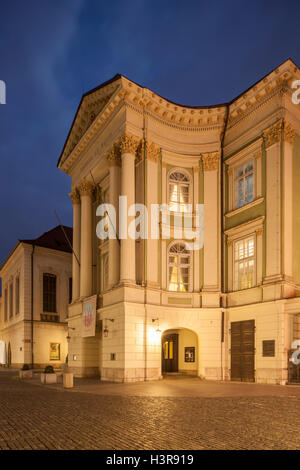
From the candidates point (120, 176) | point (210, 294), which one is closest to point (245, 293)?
point (210, 294)

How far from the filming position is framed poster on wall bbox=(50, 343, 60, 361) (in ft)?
133

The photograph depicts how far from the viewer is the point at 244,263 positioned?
22.6 metres

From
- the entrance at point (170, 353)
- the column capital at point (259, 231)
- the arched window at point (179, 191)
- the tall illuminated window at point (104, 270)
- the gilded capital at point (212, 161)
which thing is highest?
the gilded capital at point (212, 161)

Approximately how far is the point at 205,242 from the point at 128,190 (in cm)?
522

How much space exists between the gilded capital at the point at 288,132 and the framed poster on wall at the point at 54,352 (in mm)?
29387

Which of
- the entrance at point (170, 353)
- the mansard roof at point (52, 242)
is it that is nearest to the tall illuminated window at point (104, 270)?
the entrance at point (170, 353)

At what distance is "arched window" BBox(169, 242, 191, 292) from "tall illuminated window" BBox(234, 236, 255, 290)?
270 cm

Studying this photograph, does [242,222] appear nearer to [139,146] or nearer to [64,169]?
[139,146]

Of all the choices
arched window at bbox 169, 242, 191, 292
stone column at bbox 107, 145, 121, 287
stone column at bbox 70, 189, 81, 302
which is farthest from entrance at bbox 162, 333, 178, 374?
stone column at bbox 70, 189, 81, 302

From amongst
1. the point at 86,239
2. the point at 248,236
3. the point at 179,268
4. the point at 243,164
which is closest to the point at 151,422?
the point at 248,236

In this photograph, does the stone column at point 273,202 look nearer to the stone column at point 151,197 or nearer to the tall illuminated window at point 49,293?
the stone column at point 151,197

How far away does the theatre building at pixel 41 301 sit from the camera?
1563 inches

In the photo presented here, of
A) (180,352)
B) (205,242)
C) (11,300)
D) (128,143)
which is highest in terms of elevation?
(128,143)

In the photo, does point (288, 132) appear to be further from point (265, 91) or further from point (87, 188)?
point (87, 188)
